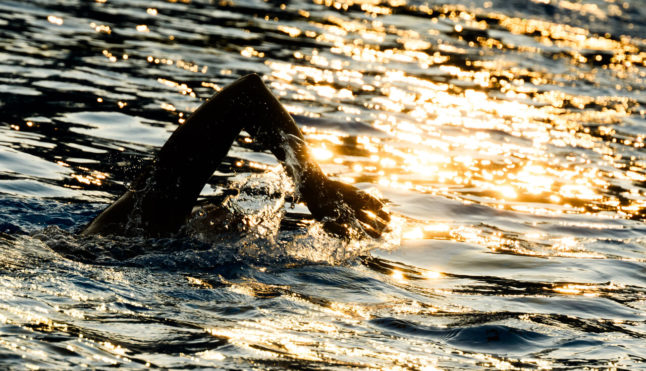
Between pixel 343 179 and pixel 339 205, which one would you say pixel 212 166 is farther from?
pixel 343 179

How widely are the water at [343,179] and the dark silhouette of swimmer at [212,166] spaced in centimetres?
20

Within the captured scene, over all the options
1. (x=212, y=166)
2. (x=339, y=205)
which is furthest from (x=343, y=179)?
(x=212, y=166)

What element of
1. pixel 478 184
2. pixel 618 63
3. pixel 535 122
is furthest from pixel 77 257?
pixel 618 63

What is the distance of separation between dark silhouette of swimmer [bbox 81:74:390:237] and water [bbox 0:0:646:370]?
7.7 inches

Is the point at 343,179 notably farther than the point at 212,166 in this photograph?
Yes

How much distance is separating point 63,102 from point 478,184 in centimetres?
508

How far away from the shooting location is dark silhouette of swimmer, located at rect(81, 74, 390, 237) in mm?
5758

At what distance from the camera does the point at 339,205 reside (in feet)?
20.2

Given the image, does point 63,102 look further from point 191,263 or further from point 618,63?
point 618,63

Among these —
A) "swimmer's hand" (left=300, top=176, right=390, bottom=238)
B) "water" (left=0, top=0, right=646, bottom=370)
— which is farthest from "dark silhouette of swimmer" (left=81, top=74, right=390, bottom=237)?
"water" (left=0, top=0, right=646, bottom=370)

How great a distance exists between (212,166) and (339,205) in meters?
0.90

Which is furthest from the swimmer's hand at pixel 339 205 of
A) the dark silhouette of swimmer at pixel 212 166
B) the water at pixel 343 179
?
the water at pixel 343 179

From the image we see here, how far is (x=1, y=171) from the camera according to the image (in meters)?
8.41

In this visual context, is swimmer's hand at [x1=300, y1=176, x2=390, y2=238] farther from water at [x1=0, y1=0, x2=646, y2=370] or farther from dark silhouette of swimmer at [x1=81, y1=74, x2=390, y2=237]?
water at [x1=0, y1=0, x2=646, y2=370]
